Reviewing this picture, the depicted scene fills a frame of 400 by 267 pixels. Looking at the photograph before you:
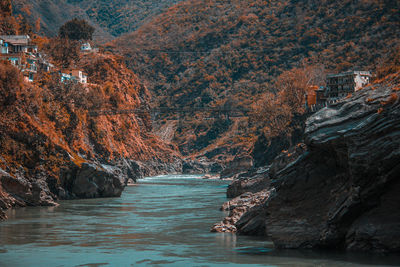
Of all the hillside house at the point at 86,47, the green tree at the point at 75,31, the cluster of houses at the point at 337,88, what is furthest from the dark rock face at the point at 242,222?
the green tree at the point at 75,31

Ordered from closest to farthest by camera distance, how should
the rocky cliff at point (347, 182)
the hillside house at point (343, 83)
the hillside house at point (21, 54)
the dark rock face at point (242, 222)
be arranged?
1. the rocky cliff at point (347, 182)
2. the dark rock face at point (242, 222)
3. the hillside house at point (21, 54)
4. the hillside house at point (343, 83)

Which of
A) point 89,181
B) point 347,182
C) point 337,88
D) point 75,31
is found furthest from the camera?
point 75,31

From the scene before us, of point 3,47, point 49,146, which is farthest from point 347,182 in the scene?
point 3,47

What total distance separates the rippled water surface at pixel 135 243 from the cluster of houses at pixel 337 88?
2236 inches

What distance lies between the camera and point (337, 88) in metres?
104

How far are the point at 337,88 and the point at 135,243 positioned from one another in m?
82.3

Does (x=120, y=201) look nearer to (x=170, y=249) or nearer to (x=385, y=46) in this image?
(x=170, y=249)

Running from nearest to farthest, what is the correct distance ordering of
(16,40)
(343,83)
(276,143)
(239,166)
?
(276,143) < (16,40) < (343,83) < (239,166)

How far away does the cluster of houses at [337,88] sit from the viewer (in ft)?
322

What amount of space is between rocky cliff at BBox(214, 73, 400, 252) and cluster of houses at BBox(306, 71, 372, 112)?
7206 centimetres

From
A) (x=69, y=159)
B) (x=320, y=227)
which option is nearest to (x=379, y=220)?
(x=320, y=227)

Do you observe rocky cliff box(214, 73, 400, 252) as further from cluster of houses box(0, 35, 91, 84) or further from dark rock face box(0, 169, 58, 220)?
cluster of houses box(0, 35, 91, 84)

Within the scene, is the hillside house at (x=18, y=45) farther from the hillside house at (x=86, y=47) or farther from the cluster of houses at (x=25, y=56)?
the hillside house at (x=86, y=47)

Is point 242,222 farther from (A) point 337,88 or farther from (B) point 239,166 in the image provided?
(B) point 239,166
